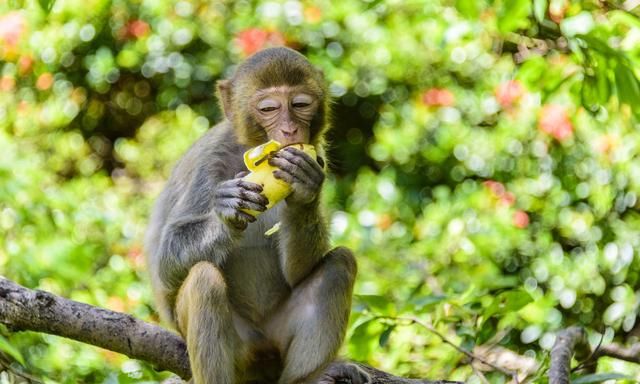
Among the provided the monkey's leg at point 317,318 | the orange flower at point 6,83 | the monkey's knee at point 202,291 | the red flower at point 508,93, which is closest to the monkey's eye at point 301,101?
the monkey's leg at point 317,318

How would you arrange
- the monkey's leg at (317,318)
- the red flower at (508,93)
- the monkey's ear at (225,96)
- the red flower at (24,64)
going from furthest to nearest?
1. the red flower at (24,64)
2. the red flower at (508,93)
3. the monkey's ear at (225,96)
4. the monkey's leg at (317,318)

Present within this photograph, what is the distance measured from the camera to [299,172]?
5023mm

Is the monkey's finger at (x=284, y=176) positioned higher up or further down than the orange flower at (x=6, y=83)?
higher up

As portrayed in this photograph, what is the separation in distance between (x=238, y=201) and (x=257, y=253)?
0.80m

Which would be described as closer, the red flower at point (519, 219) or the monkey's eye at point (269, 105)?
the monkey's eye at point (269, 105)

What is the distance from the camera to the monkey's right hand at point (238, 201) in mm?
4945

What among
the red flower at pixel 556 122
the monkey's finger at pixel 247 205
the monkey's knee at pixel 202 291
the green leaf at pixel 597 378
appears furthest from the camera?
the red flower at pixel 556 122

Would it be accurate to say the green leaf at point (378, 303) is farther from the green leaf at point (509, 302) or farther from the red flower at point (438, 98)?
the red flower at point (438, 98)

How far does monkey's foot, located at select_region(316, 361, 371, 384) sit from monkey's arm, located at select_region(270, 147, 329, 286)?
1.75 feet

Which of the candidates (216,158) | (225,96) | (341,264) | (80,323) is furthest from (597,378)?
(80,323)

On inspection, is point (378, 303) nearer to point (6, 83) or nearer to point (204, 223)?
point (204, 223)

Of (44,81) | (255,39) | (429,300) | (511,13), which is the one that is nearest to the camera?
(511,13)

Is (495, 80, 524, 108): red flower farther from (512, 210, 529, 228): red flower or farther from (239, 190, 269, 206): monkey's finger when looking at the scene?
(239, 190, 269, 206): monkey's finger

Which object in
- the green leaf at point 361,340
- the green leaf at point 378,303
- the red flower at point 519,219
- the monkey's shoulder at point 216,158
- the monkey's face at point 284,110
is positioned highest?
the monkey's face at point 284,110
